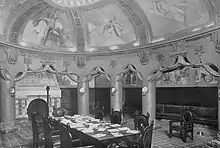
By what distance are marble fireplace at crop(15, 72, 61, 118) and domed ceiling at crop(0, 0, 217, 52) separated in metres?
3.06

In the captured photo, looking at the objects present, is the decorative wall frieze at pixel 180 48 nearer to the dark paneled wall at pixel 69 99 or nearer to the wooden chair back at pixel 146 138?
the wooden chair back at pixel 146 138

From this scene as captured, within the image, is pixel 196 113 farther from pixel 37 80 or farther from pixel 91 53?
pixel 37 80

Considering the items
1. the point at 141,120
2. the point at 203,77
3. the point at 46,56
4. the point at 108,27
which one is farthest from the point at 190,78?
the point at 46,56

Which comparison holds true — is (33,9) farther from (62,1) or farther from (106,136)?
(106,136)

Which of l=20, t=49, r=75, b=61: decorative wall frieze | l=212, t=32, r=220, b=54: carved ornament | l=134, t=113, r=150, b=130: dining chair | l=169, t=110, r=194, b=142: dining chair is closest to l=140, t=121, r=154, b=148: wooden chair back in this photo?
l=134, t=113, r=150, b=130: dining chair

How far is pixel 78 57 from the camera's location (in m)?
12.4

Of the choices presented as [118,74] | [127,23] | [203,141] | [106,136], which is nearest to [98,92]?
[118,74]

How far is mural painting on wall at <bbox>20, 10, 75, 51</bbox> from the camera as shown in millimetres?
10781

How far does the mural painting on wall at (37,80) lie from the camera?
528 inches

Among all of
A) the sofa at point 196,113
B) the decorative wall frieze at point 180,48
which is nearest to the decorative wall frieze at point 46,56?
the decorative wall frieze at point 180,48

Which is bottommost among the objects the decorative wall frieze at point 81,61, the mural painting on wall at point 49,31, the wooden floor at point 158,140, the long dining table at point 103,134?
the wooden floor at point 158,140

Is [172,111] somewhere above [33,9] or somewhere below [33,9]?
below

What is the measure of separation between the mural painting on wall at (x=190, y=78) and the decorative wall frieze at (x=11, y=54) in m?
8.86

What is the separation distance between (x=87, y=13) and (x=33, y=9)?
2.68m
